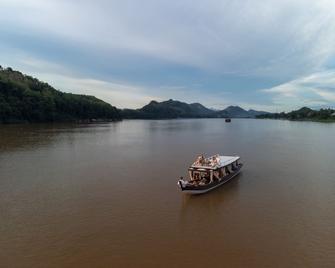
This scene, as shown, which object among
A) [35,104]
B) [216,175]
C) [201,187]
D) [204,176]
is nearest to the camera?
[201,187]

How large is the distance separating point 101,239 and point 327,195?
59.1 ft

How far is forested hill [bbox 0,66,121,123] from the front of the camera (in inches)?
4237

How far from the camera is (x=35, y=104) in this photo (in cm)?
11700

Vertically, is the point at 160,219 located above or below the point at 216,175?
below

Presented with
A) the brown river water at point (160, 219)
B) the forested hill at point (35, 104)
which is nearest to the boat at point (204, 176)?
the brown river water at point (160, 219)

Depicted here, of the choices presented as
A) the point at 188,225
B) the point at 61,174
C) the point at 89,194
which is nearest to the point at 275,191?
the point at 188,225

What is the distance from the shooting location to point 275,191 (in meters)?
24.7

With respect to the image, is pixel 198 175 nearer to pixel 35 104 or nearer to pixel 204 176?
pixel 204 176

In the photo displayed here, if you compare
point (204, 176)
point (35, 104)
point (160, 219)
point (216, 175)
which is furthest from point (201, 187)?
point (35, 104)

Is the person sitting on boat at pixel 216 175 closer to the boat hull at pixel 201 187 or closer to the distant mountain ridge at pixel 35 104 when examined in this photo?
the boat hull at pixel 201 187

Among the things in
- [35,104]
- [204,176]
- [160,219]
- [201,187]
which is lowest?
[160,219]

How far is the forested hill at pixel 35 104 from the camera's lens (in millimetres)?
107625

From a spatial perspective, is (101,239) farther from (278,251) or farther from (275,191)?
(275,191)

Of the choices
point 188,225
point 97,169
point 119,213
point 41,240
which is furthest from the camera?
point 97,169
